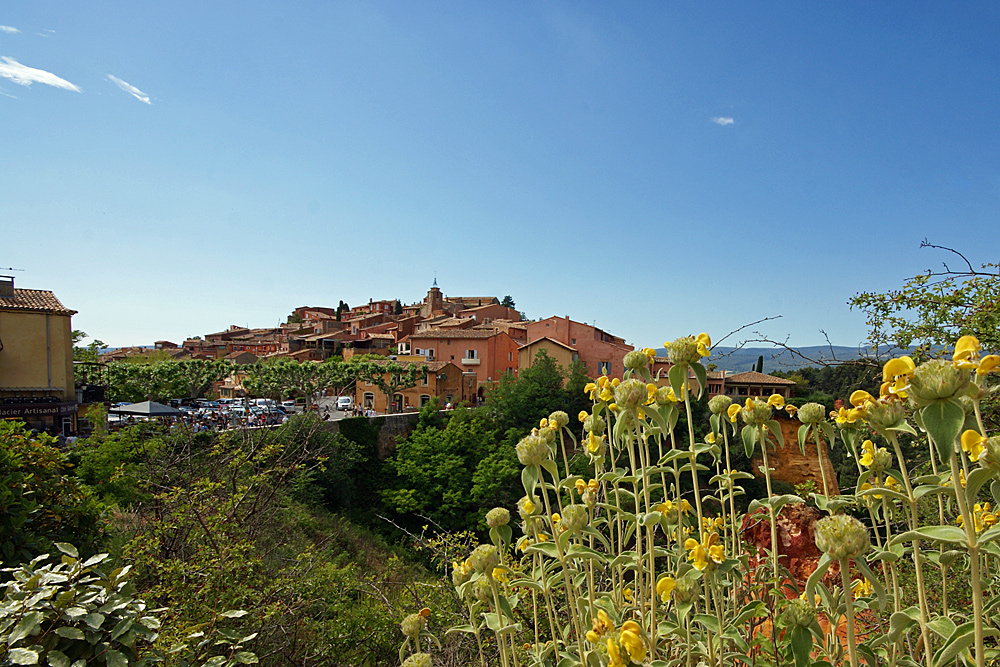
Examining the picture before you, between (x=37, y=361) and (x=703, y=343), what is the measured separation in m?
20.7

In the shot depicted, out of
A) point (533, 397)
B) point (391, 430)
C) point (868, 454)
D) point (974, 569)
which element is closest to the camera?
point (974, 569)

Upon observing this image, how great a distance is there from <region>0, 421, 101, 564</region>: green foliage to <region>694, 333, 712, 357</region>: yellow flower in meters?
3.15

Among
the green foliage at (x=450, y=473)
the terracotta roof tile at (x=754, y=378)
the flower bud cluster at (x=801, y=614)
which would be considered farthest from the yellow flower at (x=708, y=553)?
the terracotta roof tile at (x=754, y=378)

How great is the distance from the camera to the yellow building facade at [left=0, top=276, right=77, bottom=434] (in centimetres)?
1488

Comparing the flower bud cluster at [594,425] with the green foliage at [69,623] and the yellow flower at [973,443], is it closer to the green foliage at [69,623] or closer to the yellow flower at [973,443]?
the yellow flower at [973,443]

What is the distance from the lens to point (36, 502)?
8.90ft

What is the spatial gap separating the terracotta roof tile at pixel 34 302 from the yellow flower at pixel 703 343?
20.5 meters

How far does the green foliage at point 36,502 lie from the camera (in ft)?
A: 8.14

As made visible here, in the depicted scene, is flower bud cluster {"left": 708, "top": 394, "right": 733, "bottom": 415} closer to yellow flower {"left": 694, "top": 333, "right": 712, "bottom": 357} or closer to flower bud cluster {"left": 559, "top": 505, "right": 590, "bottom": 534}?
yellow flower {"left": 694, "top": 333, "right": 712, "bottom": 357}

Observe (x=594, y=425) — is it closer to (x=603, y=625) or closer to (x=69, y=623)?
Result: (x=603, y=625)

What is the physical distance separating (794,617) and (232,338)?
60.6 m

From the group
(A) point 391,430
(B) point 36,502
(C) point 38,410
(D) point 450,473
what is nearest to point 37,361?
(C) point 38,410

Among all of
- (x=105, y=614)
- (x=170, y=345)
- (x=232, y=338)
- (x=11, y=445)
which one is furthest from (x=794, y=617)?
(x=170, y=345)

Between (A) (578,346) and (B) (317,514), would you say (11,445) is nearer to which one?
(B) (317,514)
